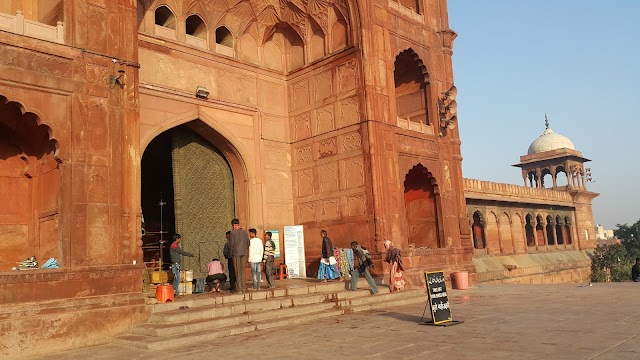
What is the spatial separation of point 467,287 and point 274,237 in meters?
5.77

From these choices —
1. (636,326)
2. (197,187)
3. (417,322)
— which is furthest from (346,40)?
(636,326)

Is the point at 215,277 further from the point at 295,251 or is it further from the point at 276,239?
the point at 295,251

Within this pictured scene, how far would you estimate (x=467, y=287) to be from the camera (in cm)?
1579

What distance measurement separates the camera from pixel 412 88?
58.6 ft

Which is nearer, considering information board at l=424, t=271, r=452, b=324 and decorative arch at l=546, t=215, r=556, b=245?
information board at l=424, t=271, r=452, b=324

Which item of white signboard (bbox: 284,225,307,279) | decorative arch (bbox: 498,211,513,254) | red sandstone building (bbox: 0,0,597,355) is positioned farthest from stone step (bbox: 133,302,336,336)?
decorative arch (bbox: 498,211,513,254)

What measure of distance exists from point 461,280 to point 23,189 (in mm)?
11392

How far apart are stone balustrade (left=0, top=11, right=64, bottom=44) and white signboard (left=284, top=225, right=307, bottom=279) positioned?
7.66m

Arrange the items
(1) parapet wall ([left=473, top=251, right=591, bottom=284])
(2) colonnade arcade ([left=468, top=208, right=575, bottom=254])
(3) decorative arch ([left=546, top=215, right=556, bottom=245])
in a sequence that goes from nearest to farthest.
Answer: (1) parapet wall ([left=473, top=251, right=591, bottom=284]) → (2) colonnade arcade ([left=468, top=208, right=575, bottom=254]) → (3) decorative arch ([left=546, top=215, right=556, bottom=245])

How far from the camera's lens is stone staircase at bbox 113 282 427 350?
832 centimetres

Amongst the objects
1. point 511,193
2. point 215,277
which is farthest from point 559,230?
point 215,277

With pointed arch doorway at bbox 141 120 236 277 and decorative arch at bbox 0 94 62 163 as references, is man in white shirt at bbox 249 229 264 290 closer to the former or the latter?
pointed arch doorway at bbox 141 120 236 277

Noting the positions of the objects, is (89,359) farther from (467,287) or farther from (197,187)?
(467,287)

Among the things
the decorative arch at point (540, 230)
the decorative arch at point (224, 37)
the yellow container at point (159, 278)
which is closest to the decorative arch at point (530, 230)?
the decorative arch at point (540, 230)
